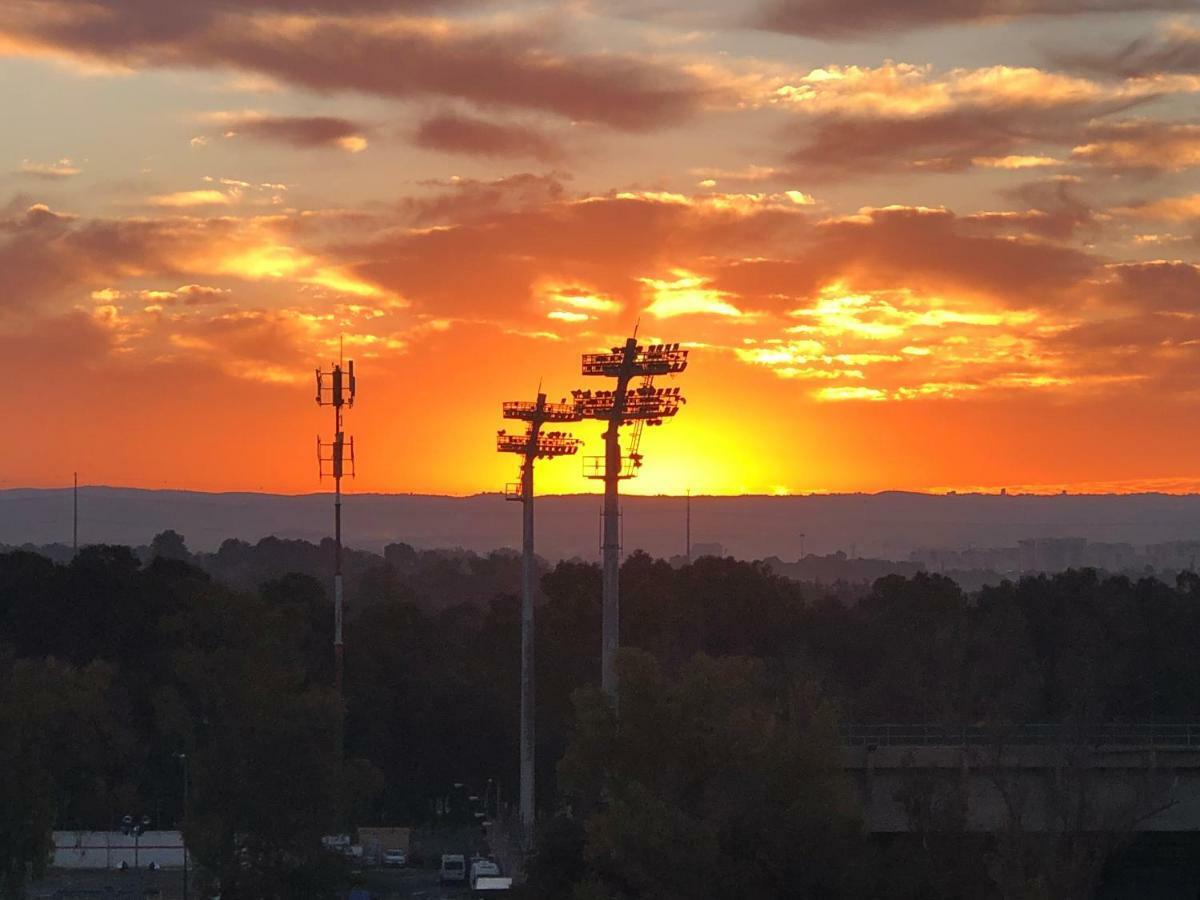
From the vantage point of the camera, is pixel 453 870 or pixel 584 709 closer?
pixel 584 709

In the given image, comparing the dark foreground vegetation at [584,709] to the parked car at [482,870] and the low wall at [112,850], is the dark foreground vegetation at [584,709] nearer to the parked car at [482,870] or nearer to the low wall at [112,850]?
the low wall at [112,850]

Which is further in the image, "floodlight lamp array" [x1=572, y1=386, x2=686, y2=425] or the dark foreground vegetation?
Answer: "floodlight lamp array" [x1=572, y1=386, x2=686, y2=425]

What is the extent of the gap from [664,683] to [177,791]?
42.4m

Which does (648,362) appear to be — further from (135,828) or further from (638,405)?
(135,828)

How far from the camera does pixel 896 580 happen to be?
9825 centimetres

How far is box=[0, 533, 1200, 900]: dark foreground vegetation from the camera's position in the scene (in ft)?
125

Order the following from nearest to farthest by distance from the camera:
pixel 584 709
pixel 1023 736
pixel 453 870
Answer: pixel 584 709 → pixel 1023 736 → pixel 453 870

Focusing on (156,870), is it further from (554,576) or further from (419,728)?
(554,576)

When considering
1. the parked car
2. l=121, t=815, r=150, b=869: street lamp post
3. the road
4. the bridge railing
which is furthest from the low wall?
the bridge railing

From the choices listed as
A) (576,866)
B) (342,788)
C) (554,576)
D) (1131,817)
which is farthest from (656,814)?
(554,576)

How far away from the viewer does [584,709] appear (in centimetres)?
3978

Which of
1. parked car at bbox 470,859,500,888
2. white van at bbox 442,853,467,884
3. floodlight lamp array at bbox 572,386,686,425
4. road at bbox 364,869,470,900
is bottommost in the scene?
road at bbox 364,869,470,900

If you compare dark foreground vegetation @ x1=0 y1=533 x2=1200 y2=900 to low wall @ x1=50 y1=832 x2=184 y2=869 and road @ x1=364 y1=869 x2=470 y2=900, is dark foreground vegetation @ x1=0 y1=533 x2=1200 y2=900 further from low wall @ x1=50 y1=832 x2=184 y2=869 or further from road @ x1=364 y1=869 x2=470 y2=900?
road @ x1=364 y1=869 x2=470 y2=900

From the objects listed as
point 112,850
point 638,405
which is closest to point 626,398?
point 638,405
